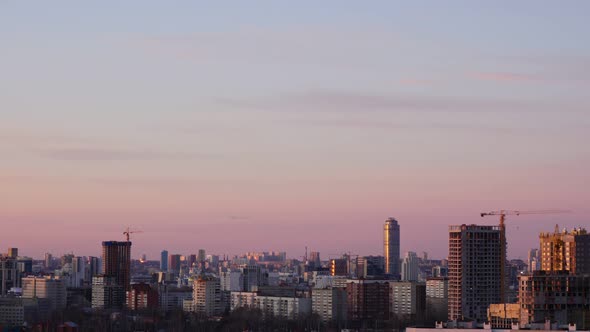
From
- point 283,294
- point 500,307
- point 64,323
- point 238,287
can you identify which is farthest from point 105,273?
point 500,307

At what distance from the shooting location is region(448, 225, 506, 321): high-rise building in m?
116

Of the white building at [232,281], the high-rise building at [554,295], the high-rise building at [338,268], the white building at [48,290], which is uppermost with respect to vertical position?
the high-rise building at [338,268]

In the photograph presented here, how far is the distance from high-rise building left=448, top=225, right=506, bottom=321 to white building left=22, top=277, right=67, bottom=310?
38742 mm

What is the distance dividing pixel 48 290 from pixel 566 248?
50.0 m

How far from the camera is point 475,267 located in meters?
118

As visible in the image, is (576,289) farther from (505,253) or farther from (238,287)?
(238,287)

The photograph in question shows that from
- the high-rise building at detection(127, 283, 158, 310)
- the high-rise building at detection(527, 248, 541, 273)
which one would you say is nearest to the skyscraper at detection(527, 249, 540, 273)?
the high-rise building at detection(527, 248, 541, 273)

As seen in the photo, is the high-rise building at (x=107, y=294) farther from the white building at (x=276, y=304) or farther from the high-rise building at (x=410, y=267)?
the high-rise building at (x=410, y=267)

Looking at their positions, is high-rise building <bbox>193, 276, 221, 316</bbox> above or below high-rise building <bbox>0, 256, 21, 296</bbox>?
below

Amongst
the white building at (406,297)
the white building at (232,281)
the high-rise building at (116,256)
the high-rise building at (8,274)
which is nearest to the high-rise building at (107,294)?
the high-rise building at (116,256)

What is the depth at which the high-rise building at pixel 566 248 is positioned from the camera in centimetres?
11562

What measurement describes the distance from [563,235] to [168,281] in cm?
8073

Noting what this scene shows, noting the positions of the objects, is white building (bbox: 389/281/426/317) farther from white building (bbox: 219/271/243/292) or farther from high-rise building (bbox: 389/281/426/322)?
white building (bbox: 219/271/243/292)

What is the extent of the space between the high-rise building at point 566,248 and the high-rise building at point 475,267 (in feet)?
10.1
